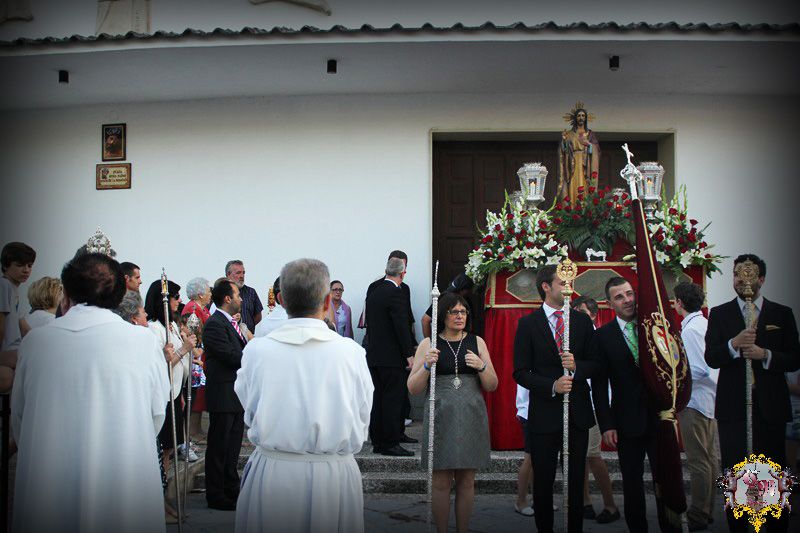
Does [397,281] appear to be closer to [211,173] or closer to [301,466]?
[211,173]

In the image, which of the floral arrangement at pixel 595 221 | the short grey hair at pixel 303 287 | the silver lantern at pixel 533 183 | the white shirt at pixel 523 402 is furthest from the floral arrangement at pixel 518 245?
the short grey hair at pixel 303 287

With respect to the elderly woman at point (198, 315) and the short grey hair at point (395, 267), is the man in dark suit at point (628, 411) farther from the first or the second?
the elderly woman at point (198, 315)

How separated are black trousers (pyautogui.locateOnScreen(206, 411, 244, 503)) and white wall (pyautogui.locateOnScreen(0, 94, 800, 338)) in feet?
12.2

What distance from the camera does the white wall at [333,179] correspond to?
34.7ft

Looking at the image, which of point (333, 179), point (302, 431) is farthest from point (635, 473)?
point (333, 179)

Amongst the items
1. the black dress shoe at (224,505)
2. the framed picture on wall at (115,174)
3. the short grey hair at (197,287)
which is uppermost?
the framed picture on wall at (115,174)

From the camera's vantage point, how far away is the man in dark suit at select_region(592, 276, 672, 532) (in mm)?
5402

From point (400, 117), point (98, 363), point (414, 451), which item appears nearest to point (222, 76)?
point (400, 117)

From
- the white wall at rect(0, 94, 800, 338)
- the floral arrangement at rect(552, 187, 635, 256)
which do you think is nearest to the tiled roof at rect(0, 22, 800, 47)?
the white wall at rect(0, 94, 800, 338)

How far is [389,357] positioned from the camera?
823cm

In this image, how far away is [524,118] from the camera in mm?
10750

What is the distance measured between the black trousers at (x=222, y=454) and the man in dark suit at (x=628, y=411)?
312cm

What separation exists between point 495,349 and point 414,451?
131 centimetres

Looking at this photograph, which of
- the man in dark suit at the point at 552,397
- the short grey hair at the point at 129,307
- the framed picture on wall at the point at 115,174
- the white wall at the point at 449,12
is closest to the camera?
the man in dark suit at the point at 552,397
